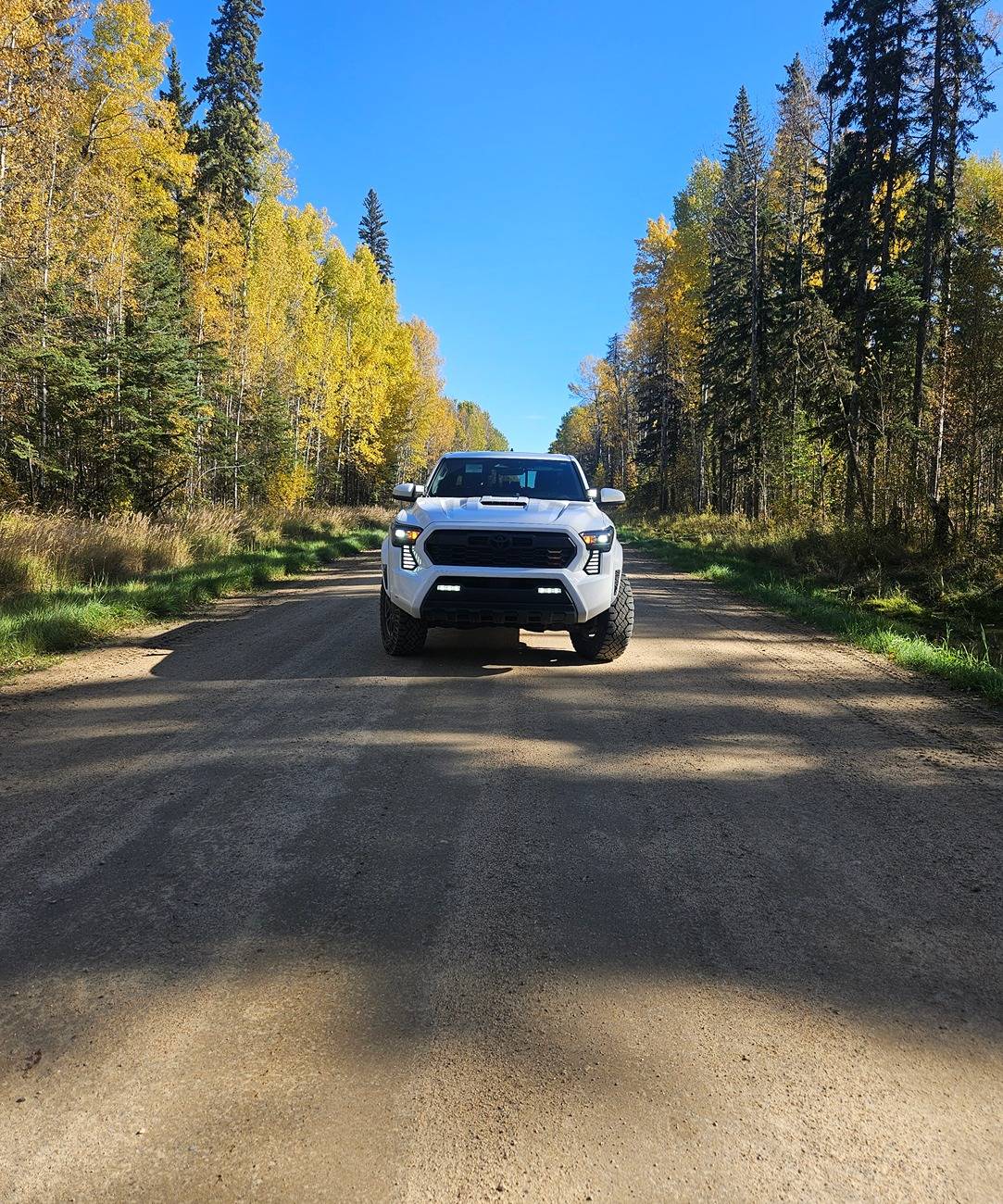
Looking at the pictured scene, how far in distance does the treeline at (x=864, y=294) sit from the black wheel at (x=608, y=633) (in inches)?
310

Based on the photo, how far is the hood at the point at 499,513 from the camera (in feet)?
21.5

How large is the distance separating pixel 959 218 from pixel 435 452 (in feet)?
205

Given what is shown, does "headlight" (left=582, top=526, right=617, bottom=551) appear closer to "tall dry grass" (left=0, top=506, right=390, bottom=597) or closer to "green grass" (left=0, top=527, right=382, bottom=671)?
"green grass" (left=0, top=527, right=382, bottom=671)

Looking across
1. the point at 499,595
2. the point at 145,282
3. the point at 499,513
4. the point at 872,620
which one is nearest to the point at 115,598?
the point at 499,513

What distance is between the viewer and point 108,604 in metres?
9.18

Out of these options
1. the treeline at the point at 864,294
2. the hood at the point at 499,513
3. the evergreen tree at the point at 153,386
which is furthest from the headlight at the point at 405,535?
the evergreen tree at the point at 153,386

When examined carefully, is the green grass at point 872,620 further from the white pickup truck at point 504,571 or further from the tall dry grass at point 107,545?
the tall dry grass at point 107,545

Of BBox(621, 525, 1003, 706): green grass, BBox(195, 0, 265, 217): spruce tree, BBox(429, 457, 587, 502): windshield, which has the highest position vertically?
BBox(195, 0, 265, 217): spruce tree

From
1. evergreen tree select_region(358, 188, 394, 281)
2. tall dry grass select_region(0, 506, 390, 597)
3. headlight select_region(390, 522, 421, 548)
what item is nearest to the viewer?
headlight select_region(390, 522, 421, 548)

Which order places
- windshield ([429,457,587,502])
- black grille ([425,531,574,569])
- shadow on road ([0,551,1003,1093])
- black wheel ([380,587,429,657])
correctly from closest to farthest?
1. shadow on road ([0,551,1003,1093])
2. black grille ([425,531,574,569])
3. black wheel ([380,587,429,657])
4. windshield ([429,457,587,502])

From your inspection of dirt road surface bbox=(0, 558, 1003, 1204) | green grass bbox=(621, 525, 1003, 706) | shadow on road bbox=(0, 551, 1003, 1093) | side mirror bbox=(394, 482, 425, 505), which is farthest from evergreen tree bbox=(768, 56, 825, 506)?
dirt road surface bbox=(0, 558, 1003, 1204)

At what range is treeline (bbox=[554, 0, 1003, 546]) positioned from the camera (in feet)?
49.4

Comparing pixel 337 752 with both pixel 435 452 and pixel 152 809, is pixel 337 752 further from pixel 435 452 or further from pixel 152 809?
pixel 435 452

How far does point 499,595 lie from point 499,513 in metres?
0.79
